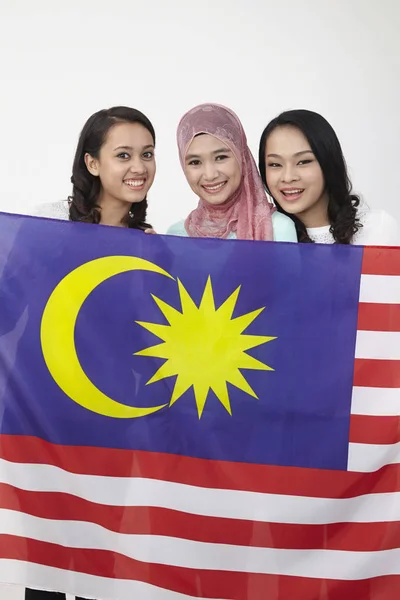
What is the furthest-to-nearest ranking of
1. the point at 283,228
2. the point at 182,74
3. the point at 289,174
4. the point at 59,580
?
the point at 182,74 → the point at 283,228 → the point at 289,174 → the point at 59,580

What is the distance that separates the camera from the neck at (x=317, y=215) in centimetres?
324

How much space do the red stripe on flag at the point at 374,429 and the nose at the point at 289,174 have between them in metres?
0.90

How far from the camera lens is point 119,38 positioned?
525 centimetres

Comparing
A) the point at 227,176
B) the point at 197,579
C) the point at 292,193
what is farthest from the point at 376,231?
the point at 197,579

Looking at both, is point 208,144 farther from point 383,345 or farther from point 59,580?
point 59,580

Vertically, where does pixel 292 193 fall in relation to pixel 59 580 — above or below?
above

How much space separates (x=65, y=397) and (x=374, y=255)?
3.50ft

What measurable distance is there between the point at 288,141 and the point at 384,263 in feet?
2.21

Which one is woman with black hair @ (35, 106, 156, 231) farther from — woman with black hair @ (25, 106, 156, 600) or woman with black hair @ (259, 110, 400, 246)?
woman with black hair @ (259, 110, 400, 246)

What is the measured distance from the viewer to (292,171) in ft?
10.3

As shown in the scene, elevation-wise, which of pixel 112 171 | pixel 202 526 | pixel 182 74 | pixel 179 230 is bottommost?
pixel 202 526

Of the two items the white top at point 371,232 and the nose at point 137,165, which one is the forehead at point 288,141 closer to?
the white top at point 371,232

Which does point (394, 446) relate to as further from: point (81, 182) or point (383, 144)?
point (383, 144)

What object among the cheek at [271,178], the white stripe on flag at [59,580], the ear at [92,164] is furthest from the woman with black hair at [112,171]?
the white stripe on flag at [59,580]
